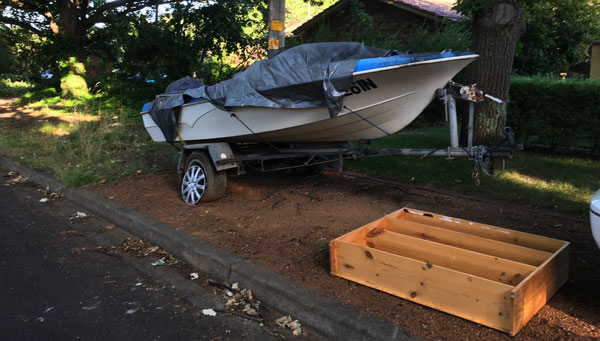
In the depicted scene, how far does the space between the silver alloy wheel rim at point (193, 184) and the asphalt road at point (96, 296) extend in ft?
3.52

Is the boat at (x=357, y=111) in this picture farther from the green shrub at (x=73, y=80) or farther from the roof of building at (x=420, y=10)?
the green shrub at (x=73, y=80)

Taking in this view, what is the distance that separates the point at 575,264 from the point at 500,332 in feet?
5.35

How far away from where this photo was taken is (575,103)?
859 cm

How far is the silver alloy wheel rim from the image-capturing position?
6719 mm

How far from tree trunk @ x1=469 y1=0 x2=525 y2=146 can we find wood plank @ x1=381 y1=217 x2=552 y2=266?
3630mm

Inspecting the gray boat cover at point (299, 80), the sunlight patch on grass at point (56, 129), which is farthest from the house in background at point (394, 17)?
the gray boat cover at point (299, 80)

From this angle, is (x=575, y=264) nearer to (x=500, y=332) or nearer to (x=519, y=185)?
(x=500, y=332)

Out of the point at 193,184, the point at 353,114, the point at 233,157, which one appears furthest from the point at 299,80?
the point at 193,184

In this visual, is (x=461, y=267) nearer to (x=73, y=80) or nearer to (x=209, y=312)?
(x=209, y=312)

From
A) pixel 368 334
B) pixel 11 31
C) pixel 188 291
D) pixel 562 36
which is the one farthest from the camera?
pixel 11 31

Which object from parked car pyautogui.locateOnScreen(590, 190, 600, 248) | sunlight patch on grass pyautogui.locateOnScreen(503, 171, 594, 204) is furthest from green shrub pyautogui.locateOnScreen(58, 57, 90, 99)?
parked car pyautogui.locateOnScreen(590, 190, 600, 248)

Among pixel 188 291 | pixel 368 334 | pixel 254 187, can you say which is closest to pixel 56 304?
pixel 188 291

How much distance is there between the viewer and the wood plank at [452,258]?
358 centimetres

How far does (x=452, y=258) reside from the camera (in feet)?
12.7
